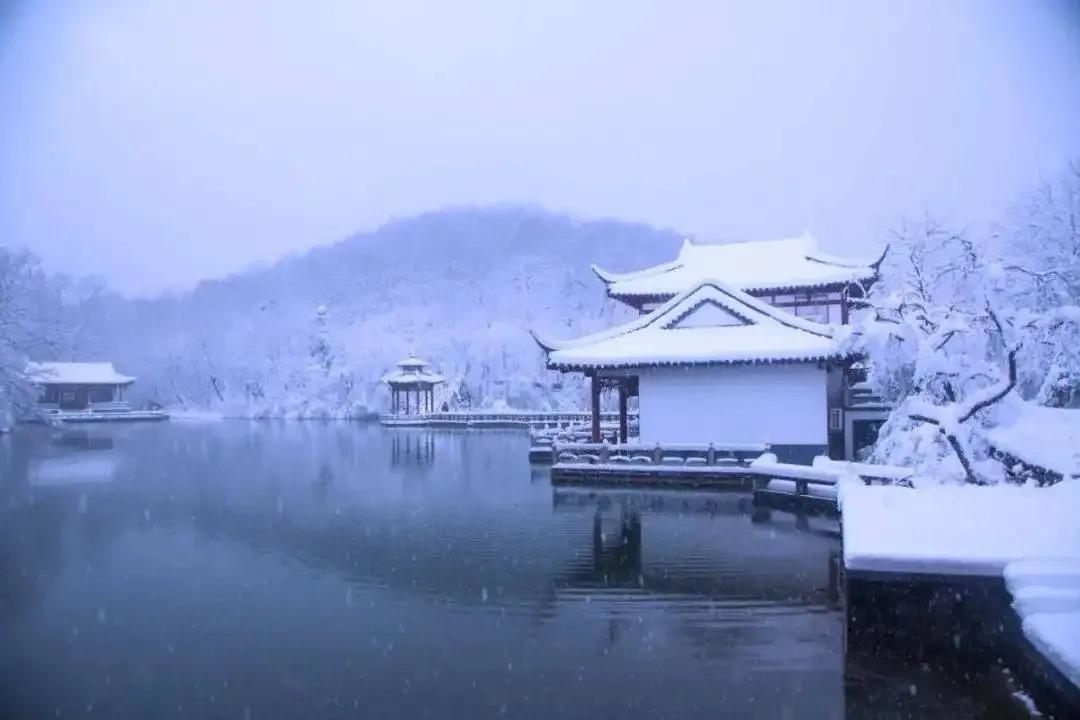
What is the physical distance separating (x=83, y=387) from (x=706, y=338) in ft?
191

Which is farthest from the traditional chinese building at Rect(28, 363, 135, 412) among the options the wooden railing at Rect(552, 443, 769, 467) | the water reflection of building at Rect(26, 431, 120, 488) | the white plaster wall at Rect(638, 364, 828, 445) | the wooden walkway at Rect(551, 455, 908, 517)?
the white plaster wall at Rect(638, 364, 828, 445)

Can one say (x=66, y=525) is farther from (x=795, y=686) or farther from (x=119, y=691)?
(x=795, y=686)

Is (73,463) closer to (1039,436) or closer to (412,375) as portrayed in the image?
(1039,436)

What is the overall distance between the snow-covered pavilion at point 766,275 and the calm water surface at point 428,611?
12.5 m

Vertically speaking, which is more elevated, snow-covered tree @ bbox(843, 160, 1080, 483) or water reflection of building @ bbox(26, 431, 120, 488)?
snow-covered tree @ bbox(843, 160, 1080, 483)

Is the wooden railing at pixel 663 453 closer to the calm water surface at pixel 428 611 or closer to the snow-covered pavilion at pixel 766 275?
the calm water surface at pixel 428 611

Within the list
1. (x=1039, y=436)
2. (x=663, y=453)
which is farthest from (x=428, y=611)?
(x=663, y=453)

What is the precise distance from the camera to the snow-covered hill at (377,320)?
65875 millimetres

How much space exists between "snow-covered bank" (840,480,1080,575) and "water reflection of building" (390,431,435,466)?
1843 cm

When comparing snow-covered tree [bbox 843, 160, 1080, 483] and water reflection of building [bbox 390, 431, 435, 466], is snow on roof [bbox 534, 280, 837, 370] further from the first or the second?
water reflection of building [bbox 390, 431, 435, 466]

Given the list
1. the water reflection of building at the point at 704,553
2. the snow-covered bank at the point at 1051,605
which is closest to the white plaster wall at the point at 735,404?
the water reflection of building at the point at 704,553

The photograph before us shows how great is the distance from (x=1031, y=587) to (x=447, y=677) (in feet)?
15.6

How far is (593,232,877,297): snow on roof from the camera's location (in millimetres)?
26328

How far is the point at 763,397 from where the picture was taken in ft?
63.2
